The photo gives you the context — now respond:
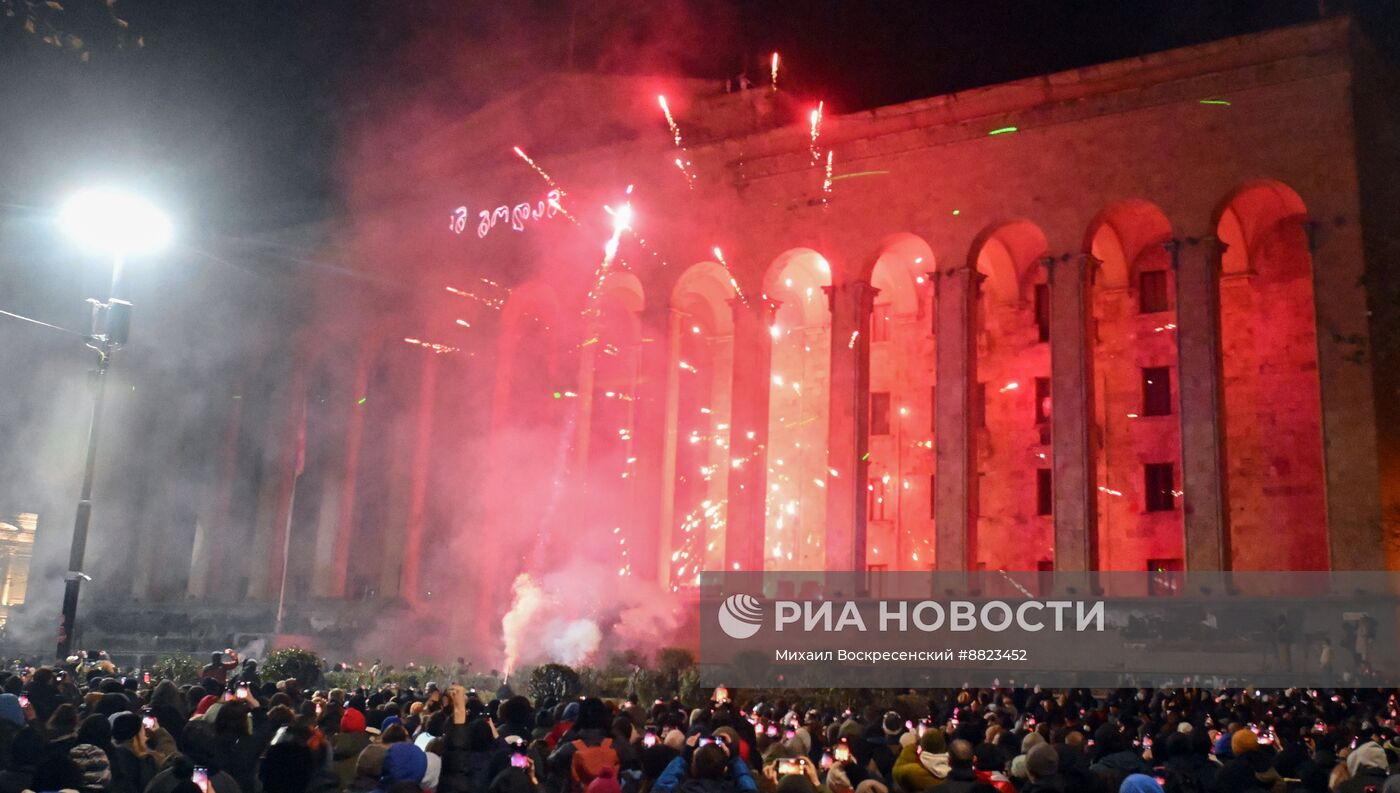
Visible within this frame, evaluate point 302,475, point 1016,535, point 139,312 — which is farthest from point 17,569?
point 1016,535

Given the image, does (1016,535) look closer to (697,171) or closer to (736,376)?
(736,376)

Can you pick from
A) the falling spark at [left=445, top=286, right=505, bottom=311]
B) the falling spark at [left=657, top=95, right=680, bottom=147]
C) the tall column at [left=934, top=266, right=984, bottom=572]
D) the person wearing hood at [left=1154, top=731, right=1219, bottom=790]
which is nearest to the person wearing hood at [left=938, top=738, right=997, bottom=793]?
the person wearing hood at [left=1154, top=731, right=1219, bottom=790]

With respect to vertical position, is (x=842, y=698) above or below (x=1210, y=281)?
below

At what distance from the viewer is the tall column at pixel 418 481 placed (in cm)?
3306

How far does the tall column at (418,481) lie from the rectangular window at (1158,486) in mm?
20015

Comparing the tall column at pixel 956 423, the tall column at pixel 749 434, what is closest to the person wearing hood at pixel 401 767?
the tall column at pixel 956 423

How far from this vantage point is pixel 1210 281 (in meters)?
23.8

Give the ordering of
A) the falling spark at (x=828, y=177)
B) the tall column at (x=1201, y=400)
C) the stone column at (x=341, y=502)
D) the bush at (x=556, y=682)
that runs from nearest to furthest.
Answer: the bush at (x=556, y=682) → the tall column at (x=1201, y=400) → the falling spark at (x=828, y=177) → the stone column at (x=341, y=502)

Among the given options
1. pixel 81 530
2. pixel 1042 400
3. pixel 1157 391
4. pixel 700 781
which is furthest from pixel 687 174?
→ pixel 700 781

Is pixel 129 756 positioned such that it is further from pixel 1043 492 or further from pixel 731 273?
pixel 1043 492

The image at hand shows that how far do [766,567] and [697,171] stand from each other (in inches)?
447

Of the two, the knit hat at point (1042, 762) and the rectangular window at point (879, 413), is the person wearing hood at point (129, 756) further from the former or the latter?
the rectangular window at point (879, 413)

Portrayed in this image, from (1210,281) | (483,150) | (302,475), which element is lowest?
(302,475)

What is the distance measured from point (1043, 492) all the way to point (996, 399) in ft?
9.14
